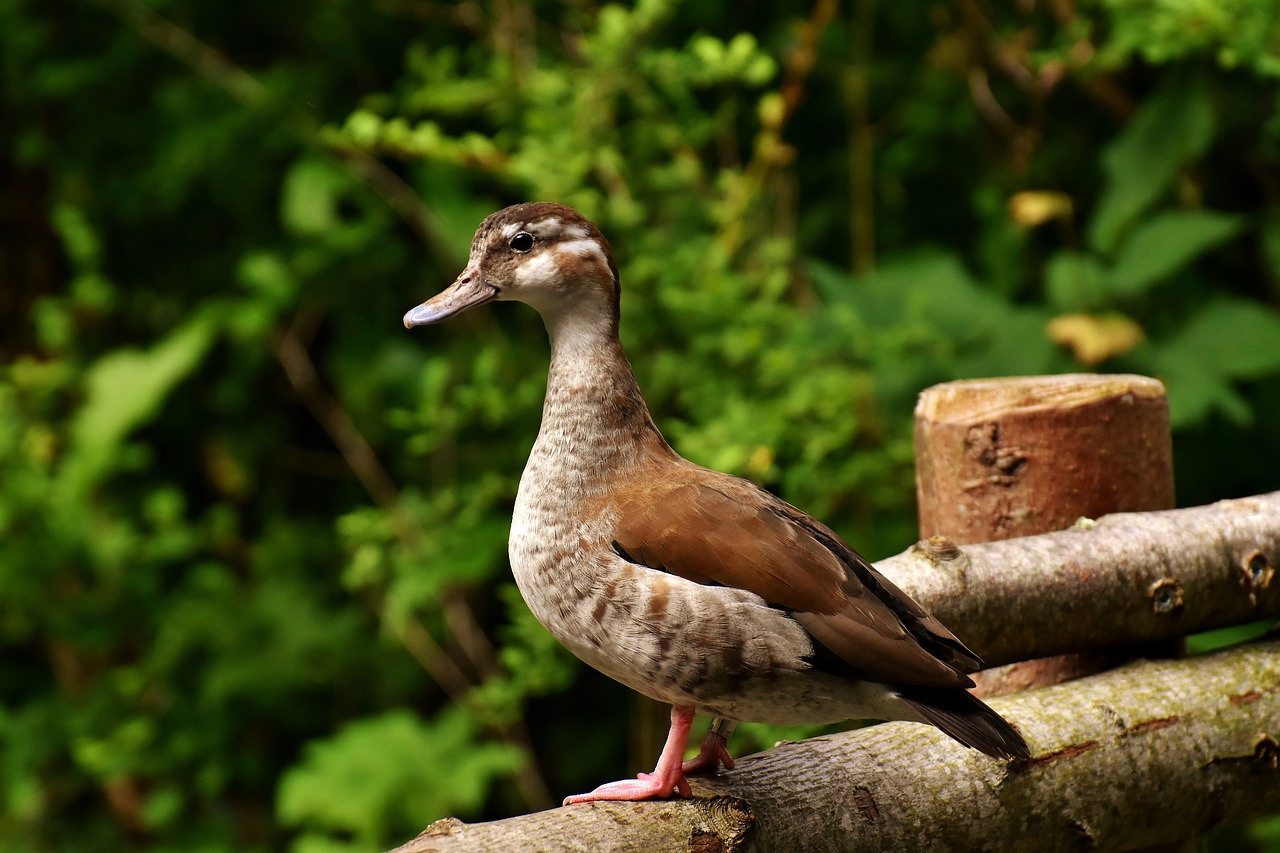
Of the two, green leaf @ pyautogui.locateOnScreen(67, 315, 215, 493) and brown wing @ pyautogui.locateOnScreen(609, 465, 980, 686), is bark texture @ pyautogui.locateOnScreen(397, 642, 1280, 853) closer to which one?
brown wing @ pyautogui.locateOnScreen(609, 465, 980, 686)

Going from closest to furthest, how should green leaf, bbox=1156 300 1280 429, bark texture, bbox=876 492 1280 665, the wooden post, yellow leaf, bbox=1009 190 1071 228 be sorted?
bark texture, bbox=876 492 1280 665 → the wooden post → green leaf, bbox=1156 300 1280 429 → yellow leaf, bbox=1009 190 1071 228

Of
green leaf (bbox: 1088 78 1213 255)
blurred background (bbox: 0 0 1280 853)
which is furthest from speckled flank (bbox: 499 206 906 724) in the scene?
green leaf (bbox: 1088 78 1213 255)

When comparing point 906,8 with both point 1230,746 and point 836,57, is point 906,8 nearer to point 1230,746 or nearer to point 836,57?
point 836,57

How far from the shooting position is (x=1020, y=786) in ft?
5.41

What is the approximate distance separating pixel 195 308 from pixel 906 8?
2.32 metres

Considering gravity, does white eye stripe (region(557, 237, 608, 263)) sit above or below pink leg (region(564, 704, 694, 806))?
above

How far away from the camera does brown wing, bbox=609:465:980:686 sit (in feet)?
4.63

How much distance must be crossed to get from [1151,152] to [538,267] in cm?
214

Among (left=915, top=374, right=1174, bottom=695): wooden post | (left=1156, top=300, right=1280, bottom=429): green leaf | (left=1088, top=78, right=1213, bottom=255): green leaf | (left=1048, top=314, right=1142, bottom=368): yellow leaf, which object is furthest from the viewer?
(left=1088, top=78, right=1213, bottom=255): green leaf

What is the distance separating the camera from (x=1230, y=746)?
6.03 ft

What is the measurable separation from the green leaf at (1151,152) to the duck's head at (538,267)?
1.89 m

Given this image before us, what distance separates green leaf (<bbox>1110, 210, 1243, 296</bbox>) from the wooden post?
0.86m

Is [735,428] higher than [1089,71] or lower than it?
lower

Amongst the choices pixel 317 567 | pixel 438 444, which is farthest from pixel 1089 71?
pixel 317 567
